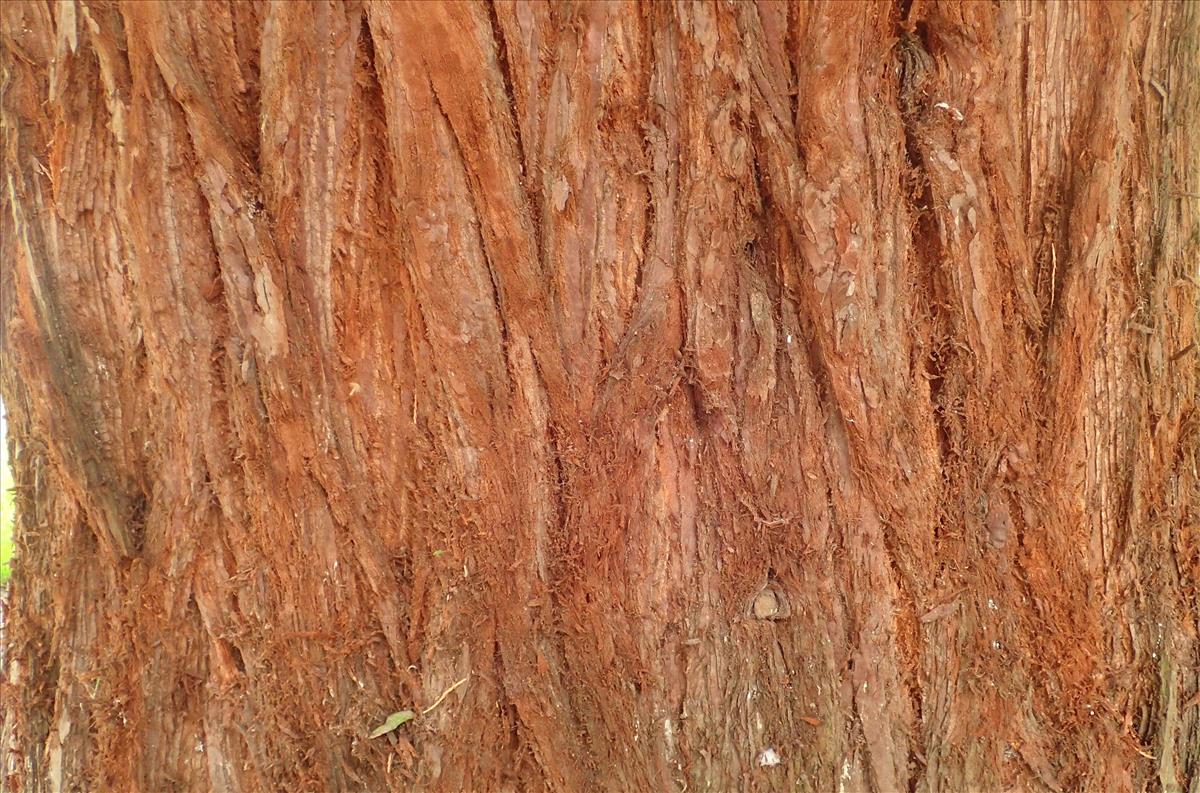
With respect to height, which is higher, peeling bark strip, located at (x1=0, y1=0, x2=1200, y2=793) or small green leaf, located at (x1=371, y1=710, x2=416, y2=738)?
peeling bark strip, located at (x1=0, y1=0, x2=1200, y2=793)

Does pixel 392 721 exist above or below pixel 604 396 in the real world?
below

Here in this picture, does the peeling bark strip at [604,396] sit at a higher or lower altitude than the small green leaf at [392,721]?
higher

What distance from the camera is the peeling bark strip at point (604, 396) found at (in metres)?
1.91

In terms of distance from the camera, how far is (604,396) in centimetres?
198

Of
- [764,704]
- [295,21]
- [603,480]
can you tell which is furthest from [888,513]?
[295,21]

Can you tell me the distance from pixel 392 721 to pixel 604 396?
89 centimetres

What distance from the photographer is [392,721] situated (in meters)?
2.03

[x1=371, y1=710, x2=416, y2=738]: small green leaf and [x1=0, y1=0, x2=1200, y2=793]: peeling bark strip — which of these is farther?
[x1=371, y1=710, x2=416, y2=738]: small green leaf

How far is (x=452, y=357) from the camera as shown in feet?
6.45

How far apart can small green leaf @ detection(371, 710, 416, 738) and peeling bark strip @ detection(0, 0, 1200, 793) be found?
24 millimetres

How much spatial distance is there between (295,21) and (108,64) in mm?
407

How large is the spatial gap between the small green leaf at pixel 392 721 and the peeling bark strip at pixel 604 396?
0.02 m

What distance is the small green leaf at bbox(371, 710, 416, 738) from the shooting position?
6.65 feet

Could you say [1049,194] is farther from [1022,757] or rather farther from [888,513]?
[1022,757]
